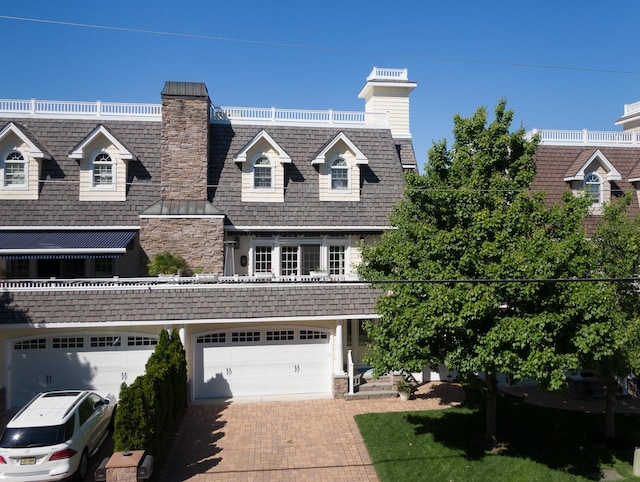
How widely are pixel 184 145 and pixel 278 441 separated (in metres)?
12.7

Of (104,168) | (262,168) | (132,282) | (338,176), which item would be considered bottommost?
(132,282)

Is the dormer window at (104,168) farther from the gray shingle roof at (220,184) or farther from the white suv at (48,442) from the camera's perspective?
the white suv at (48,442)

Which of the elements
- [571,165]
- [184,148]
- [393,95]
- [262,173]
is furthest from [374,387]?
[393,95]

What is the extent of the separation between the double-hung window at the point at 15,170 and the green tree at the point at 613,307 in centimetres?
2093

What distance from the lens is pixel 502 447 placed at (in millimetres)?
13211

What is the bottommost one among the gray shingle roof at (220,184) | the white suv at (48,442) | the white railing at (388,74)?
the white suv at (48,442)

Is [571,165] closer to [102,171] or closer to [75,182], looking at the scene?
[102,171]

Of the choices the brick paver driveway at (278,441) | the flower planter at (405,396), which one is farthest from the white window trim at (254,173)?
the flower planter at (405,396)

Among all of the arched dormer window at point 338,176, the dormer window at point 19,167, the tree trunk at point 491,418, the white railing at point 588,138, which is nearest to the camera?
the tree trunk at point 491,418

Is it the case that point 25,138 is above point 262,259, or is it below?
above

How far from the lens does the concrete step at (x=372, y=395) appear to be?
17.2m

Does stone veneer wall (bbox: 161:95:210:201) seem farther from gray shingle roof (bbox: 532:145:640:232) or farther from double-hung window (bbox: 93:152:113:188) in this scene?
gray shingle roof (bbox: 532:145:640:232)

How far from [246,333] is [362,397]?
4.76 metres

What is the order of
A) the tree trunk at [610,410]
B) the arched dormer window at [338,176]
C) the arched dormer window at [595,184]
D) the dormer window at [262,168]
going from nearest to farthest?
the tree trunk at [610,410], the dormer window at [262,168], the arched dormer window at [338,176], the arched dormer window at [595,184]
